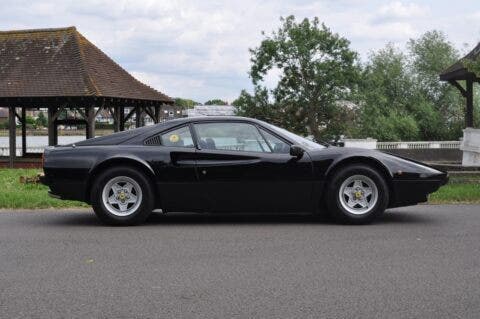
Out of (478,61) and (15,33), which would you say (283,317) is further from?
(15,33)

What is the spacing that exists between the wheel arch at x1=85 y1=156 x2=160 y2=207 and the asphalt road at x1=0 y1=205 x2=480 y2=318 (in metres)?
0.50

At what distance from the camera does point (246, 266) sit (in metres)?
5.59

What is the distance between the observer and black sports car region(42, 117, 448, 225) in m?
7.67

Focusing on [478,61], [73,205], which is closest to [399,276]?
[73,205]

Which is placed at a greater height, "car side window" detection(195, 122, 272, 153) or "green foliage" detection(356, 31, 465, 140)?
"green foliage" detection(356, 31, 465, 140)

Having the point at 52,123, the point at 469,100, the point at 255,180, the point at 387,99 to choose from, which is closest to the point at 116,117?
the point at 52,123

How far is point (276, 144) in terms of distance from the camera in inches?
310

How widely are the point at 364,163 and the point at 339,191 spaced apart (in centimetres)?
45

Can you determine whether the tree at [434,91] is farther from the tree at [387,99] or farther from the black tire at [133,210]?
the black tire at [133,210]

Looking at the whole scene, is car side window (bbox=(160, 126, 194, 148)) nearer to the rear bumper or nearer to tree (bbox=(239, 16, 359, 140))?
the rear bumper

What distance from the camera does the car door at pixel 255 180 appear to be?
7.67 m

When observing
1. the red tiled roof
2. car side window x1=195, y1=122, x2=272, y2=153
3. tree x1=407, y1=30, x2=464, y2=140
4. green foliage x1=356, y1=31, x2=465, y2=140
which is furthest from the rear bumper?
tree x1=407, y1=30, x2=464, y2=140

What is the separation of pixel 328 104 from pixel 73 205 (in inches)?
974

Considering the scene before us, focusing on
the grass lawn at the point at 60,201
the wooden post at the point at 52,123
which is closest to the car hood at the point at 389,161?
the grass lawn at the point at 60,201
